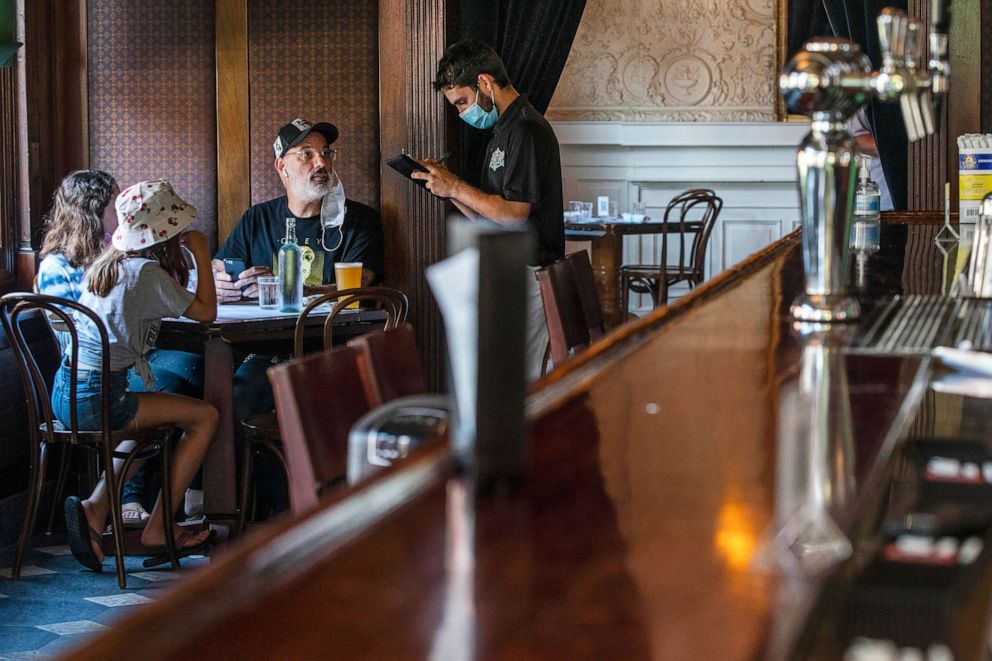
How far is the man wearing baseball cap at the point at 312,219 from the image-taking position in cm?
518

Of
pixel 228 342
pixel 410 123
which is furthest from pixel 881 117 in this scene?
pixel 228 342

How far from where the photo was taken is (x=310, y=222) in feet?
17.2

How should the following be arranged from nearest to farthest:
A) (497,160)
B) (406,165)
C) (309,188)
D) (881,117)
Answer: (497,160) < (406,165) < (309,188) < (881,117)

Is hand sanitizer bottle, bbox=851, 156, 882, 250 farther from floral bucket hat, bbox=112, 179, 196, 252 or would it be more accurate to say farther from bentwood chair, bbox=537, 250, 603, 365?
floral bucket hat, bbox=112, 179, 196, 252

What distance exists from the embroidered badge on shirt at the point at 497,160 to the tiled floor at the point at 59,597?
170 cm

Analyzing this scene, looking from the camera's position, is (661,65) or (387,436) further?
(661,65)

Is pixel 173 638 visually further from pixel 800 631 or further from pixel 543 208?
pixel 543 208

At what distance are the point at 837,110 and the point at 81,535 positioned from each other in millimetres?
3015

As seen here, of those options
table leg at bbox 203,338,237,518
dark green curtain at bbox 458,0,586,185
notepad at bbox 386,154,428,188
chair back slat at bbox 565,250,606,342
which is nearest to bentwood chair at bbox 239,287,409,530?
table leg at bbox 203,338,237,518

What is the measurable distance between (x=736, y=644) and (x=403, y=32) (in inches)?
197

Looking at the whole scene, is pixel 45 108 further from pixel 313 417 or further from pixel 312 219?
pixel 313 417

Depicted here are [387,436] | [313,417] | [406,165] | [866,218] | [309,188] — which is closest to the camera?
[387,436]

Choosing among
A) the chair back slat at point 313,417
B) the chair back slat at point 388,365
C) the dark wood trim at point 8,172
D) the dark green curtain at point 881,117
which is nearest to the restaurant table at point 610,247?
the dark green curtain at point 881,117

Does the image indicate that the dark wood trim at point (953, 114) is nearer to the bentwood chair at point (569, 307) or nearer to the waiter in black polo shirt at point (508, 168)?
the waiter in black polo shirt at point (508, 168)
